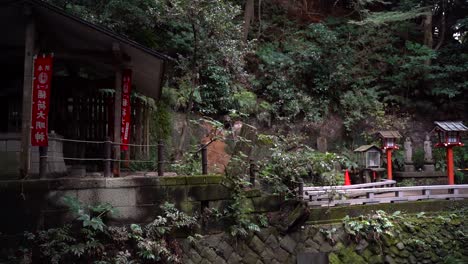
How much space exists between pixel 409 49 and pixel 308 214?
1528cm

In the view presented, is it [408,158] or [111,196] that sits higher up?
[408,158]

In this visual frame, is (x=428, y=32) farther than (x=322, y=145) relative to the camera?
Yes

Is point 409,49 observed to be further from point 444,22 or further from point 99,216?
point 99,216

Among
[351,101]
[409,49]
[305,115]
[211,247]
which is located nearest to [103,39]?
[211,247]

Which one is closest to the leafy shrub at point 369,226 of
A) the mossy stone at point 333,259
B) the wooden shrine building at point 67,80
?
the mossy stone at point 333,259

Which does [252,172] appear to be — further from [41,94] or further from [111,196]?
[41,94]

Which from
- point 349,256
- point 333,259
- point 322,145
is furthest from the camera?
point 322,145

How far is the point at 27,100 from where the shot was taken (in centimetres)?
752

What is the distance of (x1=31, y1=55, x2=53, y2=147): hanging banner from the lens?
24.7 feet

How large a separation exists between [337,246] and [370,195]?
7.49ft

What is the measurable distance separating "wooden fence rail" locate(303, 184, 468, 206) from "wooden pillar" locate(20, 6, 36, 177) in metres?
7.24

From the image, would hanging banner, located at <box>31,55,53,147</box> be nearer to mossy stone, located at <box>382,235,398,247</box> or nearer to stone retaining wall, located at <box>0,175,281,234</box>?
stone retaining wall, located at <box>0,175,281,234</box>

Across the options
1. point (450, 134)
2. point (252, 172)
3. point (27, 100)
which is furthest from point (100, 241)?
point (450, 134)

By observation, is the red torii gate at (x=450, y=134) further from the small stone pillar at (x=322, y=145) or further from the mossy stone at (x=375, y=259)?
the small stone pillar at (x=322, y=145)
